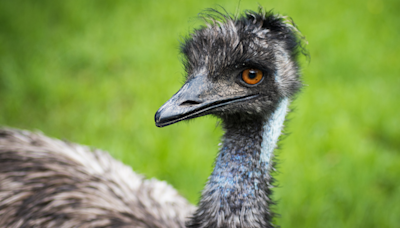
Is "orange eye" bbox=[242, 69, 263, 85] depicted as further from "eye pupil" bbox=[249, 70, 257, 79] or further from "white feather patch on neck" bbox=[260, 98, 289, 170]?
"white feather patch on neck" bbox=[260, 98, 289, 170]

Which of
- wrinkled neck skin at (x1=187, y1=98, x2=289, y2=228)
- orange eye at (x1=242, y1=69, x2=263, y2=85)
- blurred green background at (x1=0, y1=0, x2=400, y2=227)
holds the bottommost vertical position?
wrinkled neck skin at (x1=187, y1=98, x2=289, y2=228)

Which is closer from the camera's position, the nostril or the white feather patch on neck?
the nostril

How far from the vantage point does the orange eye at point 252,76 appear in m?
1.60

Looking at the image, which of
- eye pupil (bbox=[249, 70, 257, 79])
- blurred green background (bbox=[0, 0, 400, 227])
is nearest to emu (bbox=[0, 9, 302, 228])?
eye pupil (bbox=[249, 70, 257, 79])

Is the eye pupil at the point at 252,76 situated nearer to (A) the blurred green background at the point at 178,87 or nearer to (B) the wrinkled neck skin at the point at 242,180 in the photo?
(B) the wrinkled neck skin at the point at 242,180

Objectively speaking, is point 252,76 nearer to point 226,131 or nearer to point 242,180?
point 226,131

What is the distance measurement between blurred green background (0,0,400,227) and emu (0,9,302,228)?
0.72 meters

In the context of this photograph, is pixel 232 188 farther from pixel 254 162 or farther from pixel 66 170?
pixel 66 170

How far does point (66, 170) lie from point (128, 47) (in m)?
2.62

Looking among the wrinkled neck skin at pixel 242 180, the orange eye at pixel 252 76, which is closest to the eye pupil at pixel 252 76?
the orange eye at pixel 252 76

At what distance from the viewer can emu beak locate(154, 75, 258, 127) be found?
145 cm

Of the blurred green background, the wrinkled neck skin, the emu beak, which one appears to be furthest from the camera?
the blurred green background

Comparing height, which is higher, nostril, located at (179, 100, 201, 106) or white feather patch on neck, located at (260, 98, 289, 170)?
nostril, located at (179, 100, 201, 106)

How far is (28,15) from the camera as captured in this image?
4555 mm
